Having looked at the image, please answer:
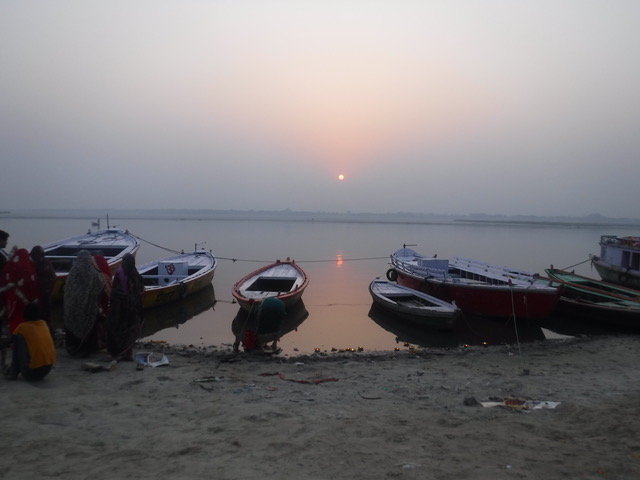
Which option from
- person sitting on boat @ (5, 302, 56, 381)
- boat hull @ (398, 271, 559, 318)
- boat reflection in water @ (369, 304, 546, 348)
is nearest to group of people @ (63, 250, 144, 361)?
person sitting on boat @ (5, 302, 56, 381)

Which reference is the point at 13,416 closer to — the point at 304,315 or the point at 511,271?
the point at 304,315

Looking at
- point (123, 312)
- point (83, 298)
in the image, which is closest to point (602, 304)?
point (123, 312)

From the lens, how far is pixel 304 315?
1703 centimetres

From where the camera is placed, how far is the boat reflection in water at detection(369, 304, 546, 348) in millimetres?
13414

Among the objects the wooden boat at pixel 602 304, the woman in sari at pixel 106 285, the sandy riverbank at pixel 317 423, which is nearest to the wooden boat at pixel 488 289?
the wooden boat at pixel 602 304

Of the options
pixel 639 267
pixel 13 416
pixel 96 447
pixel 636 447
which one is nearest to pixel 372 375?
pixel 636 447

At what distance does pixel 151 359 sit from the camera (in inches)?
327

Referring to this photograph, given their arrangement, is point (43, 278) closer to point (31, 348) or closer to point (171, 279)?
point (31, 348)

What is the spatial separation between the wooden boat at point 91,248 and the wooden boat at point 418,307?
11222 millimetres

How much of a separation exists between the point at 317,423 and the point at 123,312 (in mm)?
4407

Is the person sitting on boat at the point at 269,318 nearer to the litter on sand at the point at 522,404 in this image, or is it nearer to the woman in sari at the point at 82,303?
the woman in sari at the point at 82,303

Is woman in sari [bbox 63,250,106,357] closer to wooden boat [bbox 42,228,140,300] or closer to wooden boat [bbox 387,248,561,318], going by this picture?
wooden boat [bbox 42,228,140,300]

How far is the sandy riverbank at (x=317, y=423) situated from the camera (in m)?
4.28

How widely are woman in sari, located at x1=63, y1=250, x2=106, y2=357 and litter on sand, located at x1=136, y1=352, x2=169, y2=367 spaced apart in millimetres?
964
